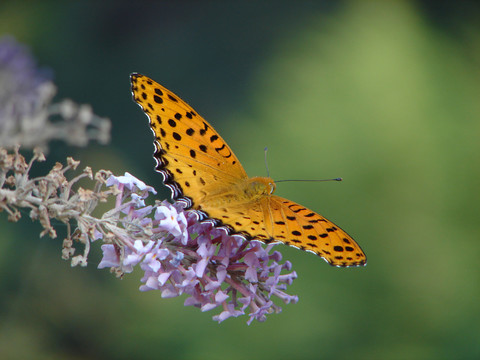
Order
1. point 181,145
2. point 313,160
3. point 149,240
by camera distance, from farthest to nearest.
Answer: point 313,160, point 181,145, point 149,240

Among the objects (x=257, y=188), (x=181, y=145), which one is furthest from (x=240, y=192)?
(x=181, y=145)

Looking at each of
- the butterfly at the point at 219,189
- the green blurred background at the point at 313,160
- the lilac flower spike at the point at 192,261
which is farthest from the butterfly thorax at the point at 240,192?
the green blurred background at the point at 313,160

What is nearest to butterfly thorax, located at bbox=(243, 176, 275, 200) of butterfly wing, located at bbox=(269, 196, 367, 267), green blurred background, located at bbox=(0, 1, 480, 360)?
butterfly wing, located at bbox=(269, 196, 367, 267)

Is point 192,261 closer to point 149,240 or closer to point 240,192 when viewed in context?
point 149,240

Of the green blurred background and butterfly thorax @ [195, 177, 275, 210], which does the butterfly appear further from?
the green blurred background

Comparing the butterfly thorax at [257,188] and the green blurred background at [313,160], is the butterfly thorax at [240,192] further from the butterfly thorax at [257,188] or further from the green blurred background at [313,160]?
the green blurred background at [313,160]

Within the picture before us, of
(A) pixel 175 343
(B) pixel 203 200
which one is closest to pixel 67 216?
(B) pixel 203 200
